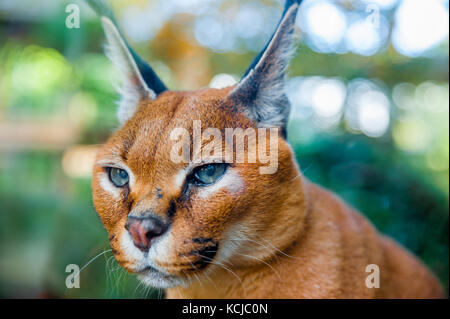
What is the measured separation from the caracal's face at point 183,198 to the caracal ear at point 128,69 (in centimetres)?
8

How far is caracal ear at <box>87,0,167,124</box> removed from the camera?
4.24 feet

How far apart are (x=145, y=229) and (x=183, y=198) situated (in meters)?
0.15

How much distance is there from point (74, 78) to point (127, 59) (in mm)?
839

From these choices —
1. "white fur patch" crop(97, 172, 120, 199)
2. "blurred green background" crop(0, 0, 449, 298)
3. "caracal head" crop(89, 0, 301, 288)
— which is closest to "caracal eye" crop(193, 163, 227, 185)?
"caracal head" crop(89, 0, 301, 288)

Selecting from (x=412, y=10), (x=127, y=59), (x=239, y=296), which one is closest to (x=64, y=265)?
(x=239, y=296)

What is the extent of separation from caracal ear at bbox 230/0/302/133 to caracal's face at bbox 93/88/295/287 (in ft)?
0.16

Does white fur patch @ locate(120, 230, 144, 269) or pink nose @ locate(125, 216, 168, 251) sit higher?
pink nose @ locate(125, 216, 168, 251)

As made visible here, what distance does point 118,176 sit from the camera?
1.27 m

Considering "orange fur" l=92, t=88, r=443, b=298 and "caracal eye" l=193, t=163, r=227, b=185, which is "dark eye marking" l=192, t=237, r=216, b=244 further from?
"caracal eye" l=193, t=163, r=227, b=185

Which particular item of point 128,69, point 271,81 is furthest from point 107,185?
point 271,81

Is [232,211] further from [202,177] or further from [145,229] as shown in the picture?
[145,229]

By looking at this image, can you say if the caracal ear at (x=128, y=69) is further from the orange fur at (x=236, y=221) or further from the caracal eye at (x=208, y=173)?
the caracal eye at (x=208, y=173)

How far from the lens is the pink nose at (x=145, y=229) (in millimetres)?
1022

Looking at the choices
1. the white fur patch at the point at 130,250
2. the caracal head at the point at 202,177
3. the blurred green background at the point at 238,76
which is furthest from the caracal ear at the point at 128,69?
the white fur patch at the point at 130,250
